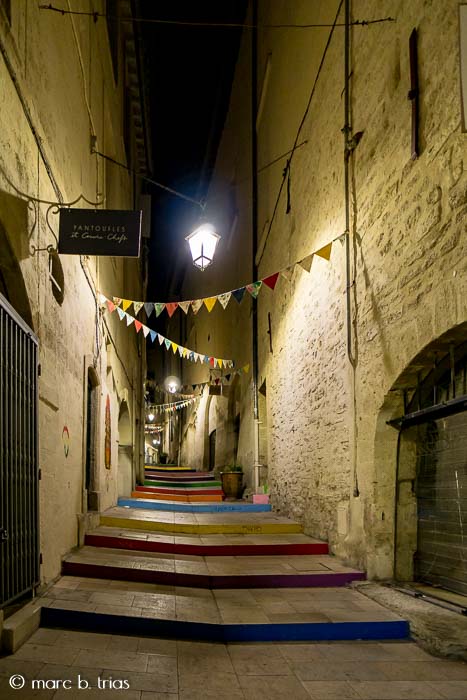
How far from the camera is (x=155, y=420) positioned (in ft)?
131

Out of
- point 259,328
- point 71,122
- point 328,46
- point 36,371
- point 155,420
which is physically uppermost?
point 328,46

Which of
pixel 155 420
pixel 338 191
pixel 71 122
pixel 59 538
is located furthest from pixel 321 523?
pixel 155 420

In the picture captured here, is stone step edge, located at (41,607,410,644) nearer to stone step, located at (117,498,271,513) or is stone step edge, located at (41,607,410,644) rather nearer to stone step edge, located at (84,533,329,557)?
stone step edge, located at (84,533,329,557)

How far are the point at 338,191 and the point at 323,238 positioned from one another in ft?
2.66

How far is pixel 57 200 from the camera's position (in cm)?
614

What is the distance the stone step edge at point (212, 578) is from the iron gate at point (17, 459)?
48.4 inches

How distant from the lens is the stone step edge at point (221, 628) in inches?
183

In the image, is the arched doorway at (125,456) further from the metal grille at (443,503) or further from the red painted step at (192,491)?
the metal grille at (443,503)

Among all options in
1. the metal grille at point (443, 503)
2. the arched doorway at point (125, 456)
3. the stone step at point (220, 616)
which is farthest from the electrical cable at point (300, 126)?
the stone step at point (220, 616)

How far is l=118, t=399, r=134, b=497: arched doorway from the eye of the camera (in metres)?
15.2

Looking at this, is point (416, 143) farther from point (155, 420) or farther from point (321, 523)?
point (155, 420)

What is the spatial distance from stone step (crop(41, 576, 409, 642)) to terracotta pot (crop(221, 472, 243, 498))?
345 inches

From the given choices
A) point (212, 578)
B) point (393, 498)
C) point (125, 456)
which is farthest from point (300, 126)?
point (125, 456)

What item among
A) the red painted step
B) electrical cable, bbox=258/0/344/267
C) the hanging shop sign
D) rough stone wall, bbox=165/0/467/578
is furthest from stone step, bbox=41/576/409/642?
the red painted step
